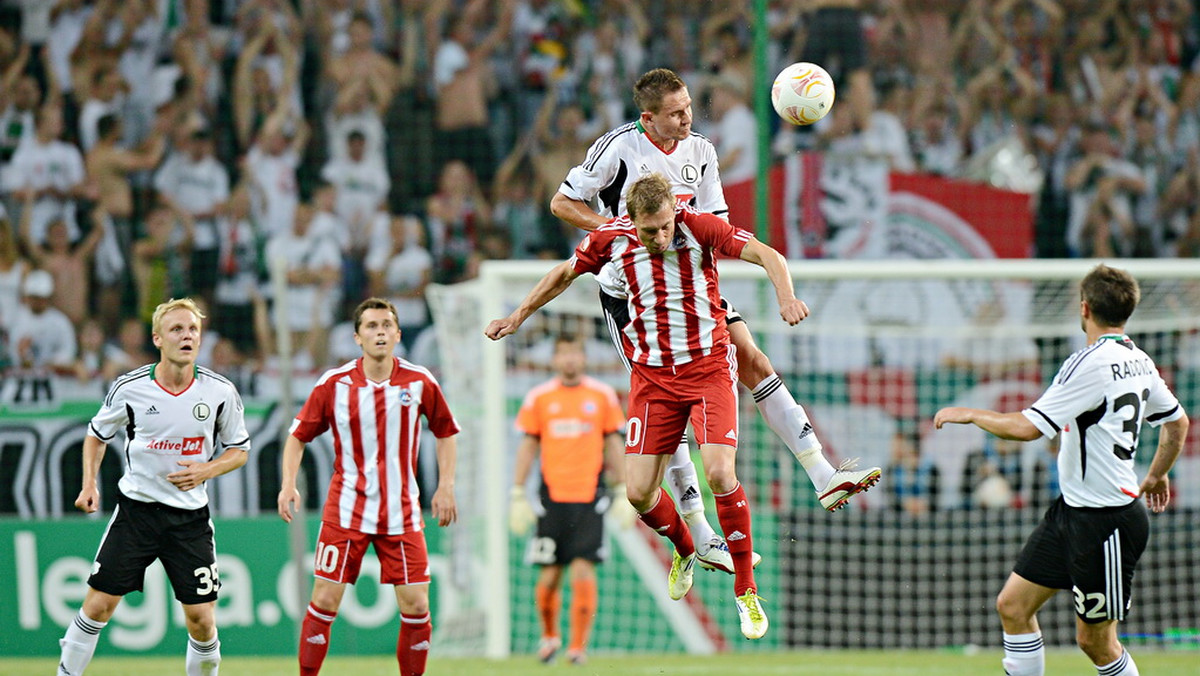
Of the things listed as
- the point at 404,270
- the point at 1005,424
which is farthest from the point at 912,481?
the point at 1005,424

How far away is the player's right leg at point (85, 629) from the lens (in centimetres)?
777

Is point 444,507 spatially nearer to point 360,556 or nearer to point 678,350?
point 360,556

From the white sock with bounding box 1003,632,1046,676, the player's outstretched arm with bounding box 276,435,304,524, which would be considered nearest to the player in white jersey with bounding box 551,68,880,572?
the white sock with bounding box 1003,632,1046,676

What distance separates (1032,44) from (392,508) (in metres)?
10.5

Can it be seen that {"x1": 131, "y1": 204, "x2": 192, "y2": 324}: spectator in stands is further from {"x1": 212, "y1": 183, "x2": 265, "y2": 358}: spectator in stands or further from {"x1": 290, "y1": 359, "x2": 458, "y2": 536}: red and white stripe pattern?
{"x1": 290, "y1": 359, "x2": 458, "y2": 536}: red and white stripe pattern

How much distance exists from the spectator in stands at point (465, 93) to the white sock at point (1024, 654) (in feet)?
29.2

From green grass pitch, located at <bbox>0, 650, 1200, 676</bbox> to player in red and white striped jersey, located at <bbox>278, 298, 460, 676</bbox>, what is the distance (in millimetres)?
2053

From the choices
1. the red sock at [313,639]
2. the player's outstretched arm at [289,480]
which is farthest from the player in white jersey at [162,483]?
the red sock at [313,639]

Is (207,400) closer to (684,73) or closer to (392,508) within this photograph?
(392,508)

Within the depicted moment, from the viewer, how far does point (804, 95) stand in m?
7.13

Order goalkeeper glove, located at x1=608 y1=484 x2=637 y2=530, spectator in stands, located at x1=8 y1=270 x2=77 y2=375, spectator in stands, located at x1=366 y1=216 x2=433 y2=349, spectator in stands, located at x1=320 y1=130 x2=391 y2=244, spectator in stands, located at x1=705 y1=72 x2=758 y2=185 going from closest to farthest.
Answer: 1. goalkeeper glove, located at x1=608 y1=484 x2=637 y2=530
2. spectator in stands, located at x1=8 y1=270 x2=77 y2=375
3. spectator in stands, located at x1=366 y1=216 x2=433 y2=349
4. spectator in stands, located at x1=705 y1=72 x2=758 y2=185
5. spectator in stands, located at x1=320 y1=130 x2=391 y2=244

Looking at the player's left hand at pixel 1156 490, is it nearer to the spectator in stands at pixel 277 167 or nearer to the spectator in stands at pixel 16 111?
the spectator in stands at pixel 277 167

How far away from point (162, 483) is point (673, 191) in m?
3.09

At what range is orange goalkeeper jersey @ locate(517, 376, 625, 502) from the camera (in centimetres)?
1091
